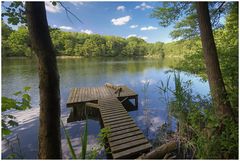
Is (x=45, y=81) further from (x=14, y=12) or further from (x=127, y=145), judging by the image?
(x=127, y=145)

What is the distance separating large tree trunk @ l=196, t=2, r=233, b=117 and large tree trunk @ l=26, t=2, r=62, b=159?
7.12 feet

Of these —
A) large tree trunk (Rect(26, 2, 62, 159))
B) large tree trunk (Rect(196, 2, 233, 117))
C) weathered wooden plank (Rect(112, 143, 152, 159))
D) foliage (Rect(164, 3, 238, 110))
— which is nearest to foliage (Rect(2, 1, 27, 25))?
large tree trunk (Rect(26, 2, 62, 159))

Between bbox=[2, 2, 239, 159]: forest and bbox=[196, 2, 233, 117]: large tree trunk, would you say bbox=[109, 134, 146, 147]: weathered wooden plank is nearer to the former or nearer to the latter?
bbox=[2, 2, 239, 159]: forest

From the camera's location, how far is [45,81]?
1.52 m

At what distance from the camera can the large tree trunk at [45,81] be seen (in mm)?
1467

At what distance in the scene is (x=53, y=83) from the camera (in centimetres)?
156

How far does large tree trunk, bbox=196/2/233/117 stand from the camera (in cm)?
249

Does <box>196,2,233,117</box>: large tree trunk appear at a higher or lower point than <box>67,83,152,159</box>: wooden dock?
higher

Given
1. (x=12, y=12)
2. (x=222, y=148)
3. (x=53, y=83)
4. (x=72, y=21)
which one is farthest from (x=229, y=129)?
(x=12, y=12)

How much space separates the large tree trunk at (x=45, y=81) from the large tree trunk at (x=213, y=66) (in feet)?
7.12

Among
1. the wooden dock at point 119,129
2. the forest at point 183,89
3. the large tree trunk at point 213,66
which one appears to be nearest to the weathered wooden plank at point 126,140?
the wooden dock at point 119,129

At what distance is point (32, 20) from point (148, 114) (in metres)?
5.37

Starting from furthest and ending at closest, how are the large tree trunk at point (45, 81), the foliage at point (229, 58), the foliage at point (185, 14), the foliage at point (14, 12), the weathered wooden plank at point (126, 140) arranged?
the foliage at point (185, 14), the weathered wooden plank at point (126, 140), the foliage at point (229, 58), the foliage at point (14, 12), the large tree trunk at point (45, 81)

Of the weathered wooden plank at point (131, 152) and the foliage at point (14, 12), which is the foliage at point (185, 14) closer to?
the weathered wooden plank at point (131, 152)
